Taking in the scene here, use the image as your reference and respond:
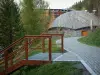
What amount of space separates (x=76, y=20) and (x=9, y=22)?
38.1 metres

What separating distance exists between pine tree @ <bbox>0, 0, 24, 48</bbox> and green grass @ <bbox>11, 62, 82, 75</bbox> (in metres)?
13.4

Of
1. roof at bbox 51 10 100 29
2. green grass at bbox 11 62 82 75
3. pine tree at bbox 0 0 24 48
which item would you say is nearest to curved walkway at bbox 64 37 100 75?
green grass at bbox 11 62 82 75

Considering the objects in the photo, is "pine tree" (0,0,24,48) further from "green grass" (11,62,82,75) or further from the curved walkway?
"green grass" (11,62,82,75)

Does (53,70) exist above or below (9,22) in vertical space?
below

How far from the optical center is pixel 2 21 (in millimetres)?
24344

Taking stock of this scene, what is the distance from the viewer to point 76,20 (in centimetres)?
6069

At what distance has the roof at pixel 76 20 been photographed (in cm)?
5916

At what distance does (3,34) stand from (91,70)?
16.7 meters

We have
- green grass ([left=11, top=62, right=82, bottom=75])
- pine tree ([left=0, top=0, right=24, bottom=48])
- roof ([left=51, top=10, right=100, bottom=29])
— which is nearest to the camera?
green grass ([left=11, top=62, right=82, bottom=75])

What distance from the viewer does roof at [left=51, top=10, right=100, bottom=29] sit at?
59.2 m

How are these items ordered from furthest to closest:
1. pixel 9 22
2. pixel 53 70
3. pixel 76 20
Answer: pixel 76 20
pixel 9 22
pixel 53 70

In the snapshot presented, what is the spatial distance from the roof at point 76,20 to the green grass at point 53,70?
48.5 metres

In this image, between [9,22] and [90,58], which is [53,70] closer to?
[90,58]

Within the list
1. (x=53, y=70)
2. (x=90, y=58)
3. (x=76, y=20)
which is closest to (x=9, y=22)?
(x=90, y=58)
